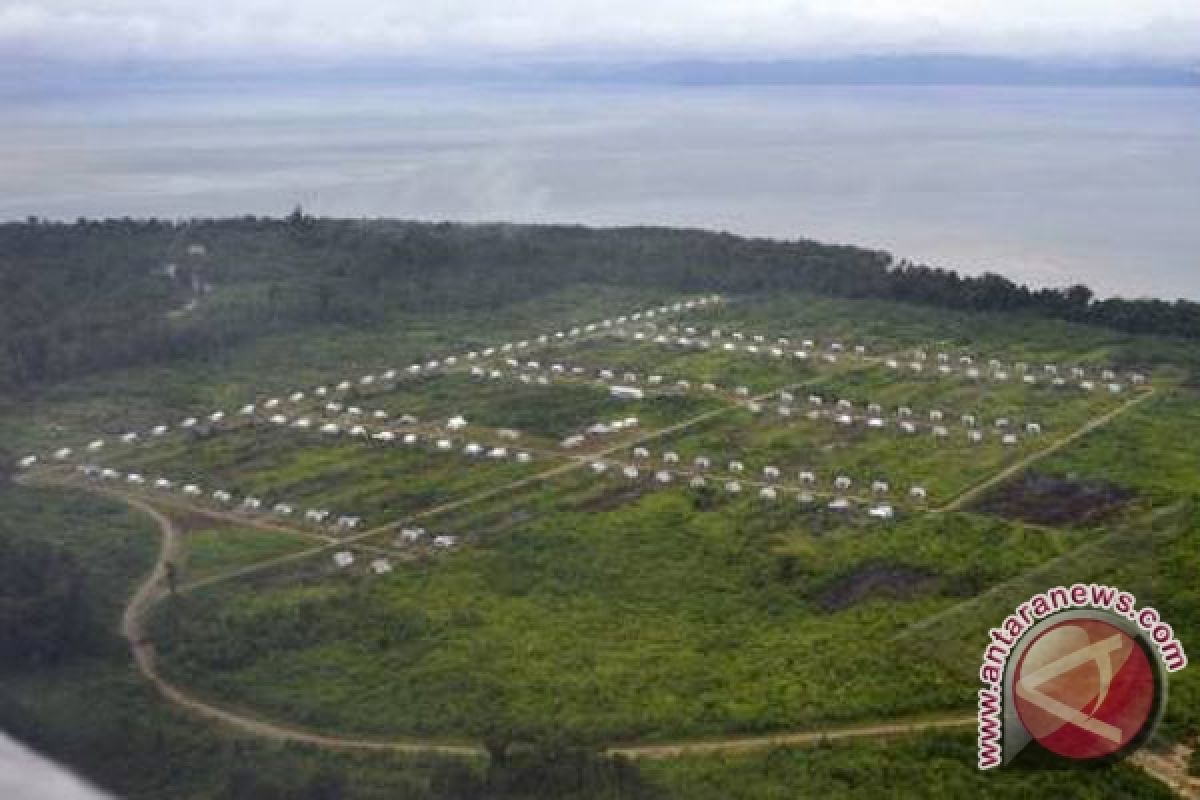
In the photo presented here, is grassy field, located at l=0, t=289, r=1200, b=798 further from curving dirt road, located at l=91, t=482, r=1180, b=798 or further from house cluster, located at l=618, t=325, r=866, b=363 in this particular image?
house cluster, located at l=618, t=325, r=866, b=363

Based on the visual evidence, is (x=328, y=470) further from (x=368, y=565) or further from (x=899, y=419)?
(x=899, y=419)

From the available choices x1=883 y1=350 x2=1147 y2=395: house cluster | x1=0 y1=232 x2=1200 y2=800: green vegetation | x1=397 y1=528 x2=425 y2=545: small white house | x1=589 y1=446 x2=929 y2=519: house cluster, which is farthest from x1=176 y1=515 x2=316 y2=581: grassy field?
x1=883 y1=350 x2=1147 y2=395: house cluster

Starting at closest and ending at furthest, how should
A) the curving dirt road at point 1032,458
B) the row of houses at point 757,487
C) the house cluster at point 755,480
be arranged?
the row of houses at point 757,487 → the curving dirt road at point 1032,458 → the house cluster at point 755,480

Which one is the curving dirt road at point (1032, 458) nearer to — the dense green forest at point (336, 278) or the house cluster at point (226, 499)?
the dense green forest at point (336, 278)

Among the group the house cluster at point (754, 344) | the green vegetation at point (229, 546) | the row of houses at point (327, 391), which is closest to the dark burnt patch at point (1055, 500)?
the house cluster at point (754, 344)

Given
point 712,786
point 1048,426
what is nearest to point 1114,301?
point 1048,426
